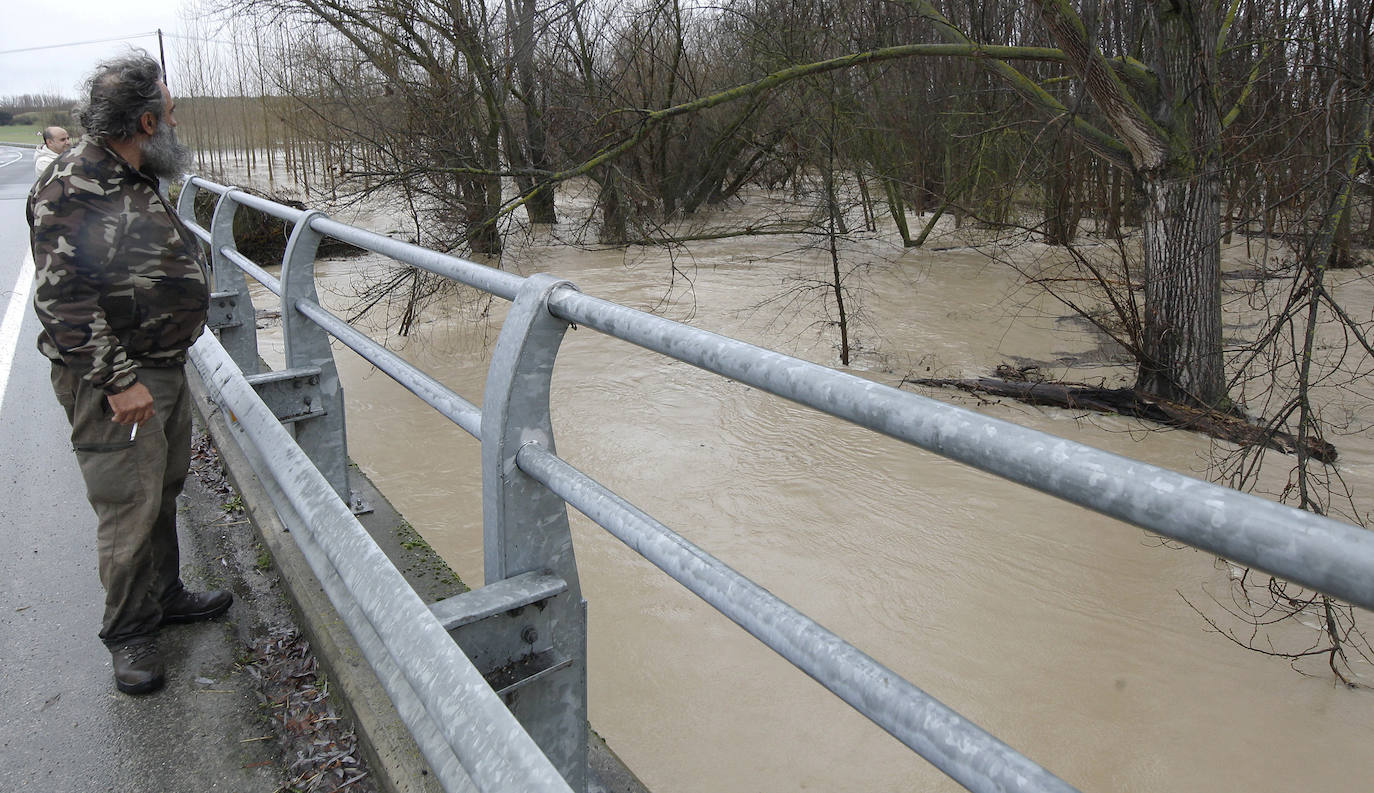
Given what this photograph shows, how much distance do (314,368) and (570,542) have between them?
2043mm

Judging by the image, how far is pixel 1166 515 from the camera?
82 centimetres

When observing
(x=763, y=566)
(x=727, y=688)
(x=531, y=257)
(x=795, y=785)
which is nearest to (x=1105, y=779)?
(x=795, y=785)

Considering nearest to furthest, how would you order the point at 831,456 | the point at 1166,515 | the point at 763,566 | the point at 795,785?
the point at 1166,515, the point at 795,785, the point at 763,566, the point at 831,456

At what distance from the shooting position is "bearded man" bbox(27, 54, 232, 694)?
272 cm

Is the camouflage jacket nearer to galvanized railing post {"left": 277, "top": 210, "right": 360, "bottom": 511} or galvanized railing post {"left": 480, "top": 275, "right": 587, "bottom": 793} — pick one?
galvanized railing post {"left": 277, "top": 210, "right": 360, "bottom": 511}

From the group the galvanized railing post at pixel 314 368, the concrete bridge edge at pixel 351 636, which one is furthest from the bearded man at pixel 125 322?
the galvanized railing post at pixel 314 368

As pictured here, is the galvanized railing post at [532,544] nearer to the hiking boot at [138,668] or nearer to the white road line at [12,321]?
the hiking boot at [138,668]

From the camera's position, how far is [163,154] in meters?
2.98

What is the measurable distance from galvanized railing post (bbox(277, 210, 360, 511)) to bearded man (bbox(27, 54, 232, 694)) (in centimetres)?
42

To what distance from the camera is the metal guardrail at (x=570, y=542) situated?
0.82 metres

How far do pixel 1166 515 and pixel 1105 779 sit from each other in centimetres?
397

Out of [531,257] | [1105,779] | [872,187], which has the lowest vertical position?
[1105,779]

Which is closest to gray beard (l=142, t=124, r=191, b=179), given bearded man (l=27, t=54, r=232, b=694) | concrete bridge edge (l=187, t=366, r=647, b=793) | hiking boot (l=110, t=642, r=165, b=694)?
bearded man (l=27, t=54, r=232, b=694)

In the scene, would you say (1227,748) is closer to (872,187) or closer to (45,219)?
(45,219)
